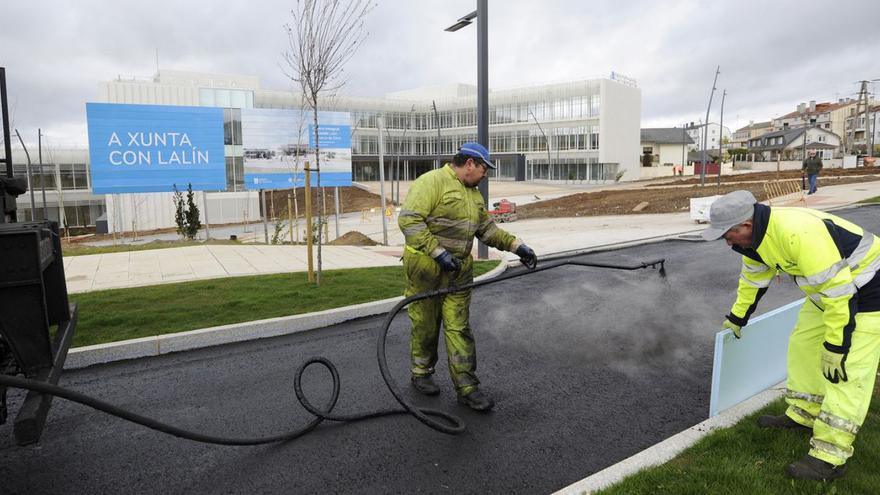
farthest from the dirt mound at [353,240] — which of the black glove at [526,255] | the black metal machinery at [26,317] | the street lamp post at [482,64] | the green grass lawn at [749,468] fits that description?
the green grass lawn at [749,468]

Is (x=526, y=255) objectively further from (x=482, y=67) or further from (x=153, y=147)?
(x=153, y=147)

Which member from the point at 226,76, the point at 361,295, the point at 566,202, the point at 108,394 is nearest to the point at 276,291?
the point at 361,295

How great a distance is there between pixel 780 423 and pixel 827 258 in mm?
1237

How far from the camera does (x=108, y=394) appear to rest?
15.5 feet

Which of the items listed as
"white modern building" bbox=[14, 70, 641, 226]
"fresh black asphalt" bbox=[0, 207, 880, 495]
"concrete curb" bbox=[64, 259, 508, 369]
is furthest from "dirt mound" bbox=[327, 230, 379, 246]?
"white modern building" bbox=[14, 70, 641, 226]

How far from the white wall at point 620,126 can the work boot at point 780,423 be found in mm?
62355

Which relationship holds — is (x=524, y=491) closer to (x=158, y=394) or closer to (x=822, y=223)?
(x=822, y=223)

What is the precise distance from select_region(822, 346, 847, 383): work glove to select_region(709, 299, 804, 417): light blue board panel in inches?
23.8

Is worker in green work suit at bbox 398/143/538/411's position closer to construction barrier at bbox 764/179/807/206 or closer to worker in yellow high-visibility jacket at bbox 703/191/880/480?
worker in yellow high-visibility jacket at bbox 703/191/880/480

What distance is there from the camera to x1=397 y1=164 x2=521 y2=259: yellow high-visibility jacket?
Answer: 408 centimetres

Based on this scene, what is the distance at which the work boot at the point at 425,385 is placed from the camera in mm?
4512

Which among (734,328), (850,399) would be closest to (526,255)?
(734,328)

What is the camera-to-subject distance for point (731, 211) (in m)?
3.15

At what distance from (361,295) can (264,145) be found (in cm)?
1268
